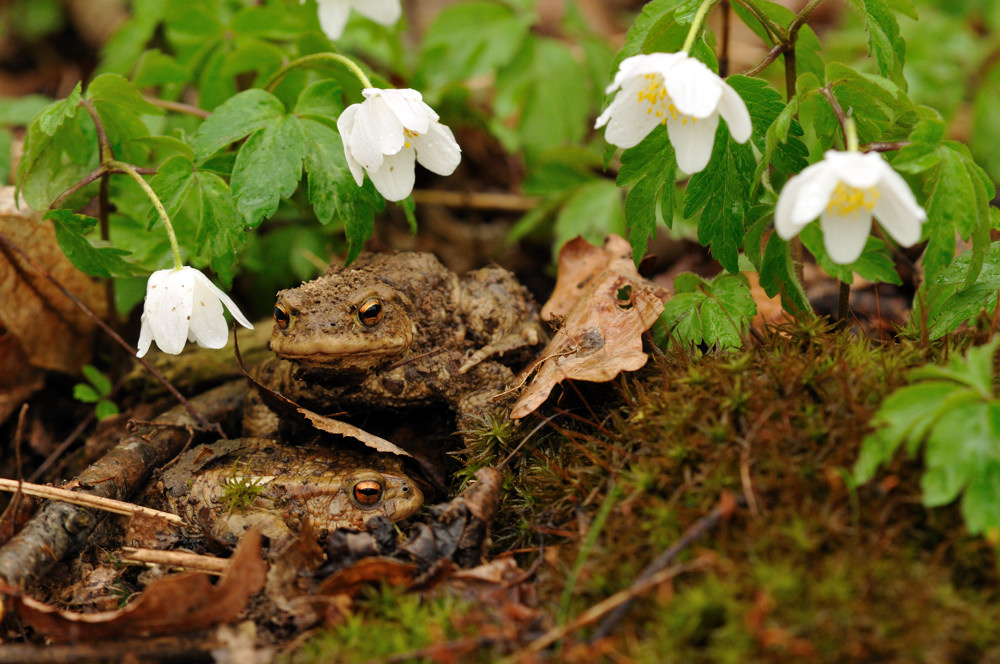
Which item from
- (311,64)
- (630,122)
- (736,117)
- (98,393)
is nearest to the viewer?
(736,117)

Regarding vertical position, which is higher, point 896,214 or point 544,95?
point 896,214

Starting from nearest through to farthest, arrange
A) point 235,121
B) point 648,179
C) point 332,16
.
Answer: point 648,179 → point 235,121 → point 332,16

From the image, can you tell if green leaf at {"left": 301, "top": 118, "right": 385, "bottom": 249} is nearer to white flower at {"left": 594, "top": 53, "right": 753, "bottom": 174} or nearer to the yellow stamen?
white flower at {"left": 594, "top": 53, "right": 753, "bottom": 174}

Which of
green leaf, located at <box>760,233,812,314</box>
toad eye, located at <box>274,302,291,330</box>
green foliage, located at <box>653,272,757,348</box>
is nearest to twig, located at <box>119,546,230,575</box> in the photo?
toad eye, located at <box>274,302,291,330</box>

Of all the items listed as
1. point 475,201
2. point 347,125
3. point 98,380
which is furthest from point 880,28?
point 98,380

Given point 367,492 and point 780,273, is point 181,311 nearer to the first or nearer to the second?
point 367,492

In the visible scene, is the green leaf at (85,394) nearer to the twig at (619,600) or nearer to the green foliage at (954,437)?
the twig at (619,600)
